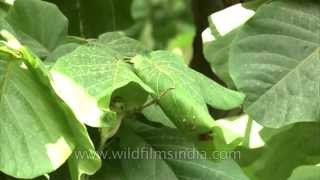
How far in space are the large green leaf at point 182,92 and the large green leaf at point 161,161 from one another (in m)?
0.04

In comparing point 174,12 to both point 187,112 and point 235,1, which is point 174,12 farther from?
point 187,112

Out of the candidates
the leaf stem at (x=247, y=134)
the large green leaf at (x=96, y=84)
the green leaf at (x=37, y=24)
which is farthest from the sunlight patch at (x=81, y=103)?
the leaf stem at (x=247, y=134)

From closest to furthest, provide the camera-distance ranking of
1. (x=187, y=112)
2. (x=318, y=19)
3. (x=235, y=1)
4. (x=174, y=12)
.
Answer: (x=187, y=112)
(x=318, y=19)
(x=235, y=1)
(x=174, y=12)

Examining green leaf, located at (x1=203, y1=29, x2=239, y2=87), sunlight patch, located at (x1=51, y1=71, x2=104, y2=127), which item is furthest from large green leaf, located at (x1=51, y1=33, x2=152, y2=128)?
green leaf, located at (x1=203, y1=29, x2=239, y2=87)

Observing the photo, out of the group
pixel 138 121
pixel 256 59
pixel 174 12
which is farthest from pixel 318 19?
pixel 174 12

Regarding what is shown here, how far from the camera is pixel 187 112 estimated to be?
481 millimetres

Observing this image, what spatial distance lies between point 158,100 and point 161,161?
67 millimetres

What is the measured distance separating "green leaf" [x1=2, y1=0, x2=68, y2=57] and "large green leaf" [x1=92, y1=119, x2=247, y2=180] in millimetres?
103

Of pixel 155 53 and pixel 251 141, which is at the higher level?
pixel 155 53

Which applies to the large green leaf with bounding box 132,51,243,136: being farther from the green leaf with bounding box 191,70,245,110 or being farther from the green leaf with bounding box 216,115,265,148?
the green leaf with bounding box 216,115,265,148

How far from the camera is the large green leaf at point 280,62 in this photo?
55 cm

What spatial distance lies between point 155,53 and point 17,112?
0.12 m

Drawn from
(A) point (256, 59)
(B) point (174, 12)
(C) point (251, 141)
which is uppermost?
(A) point (256, 59)

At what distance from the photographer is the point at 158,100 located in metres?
0.49
